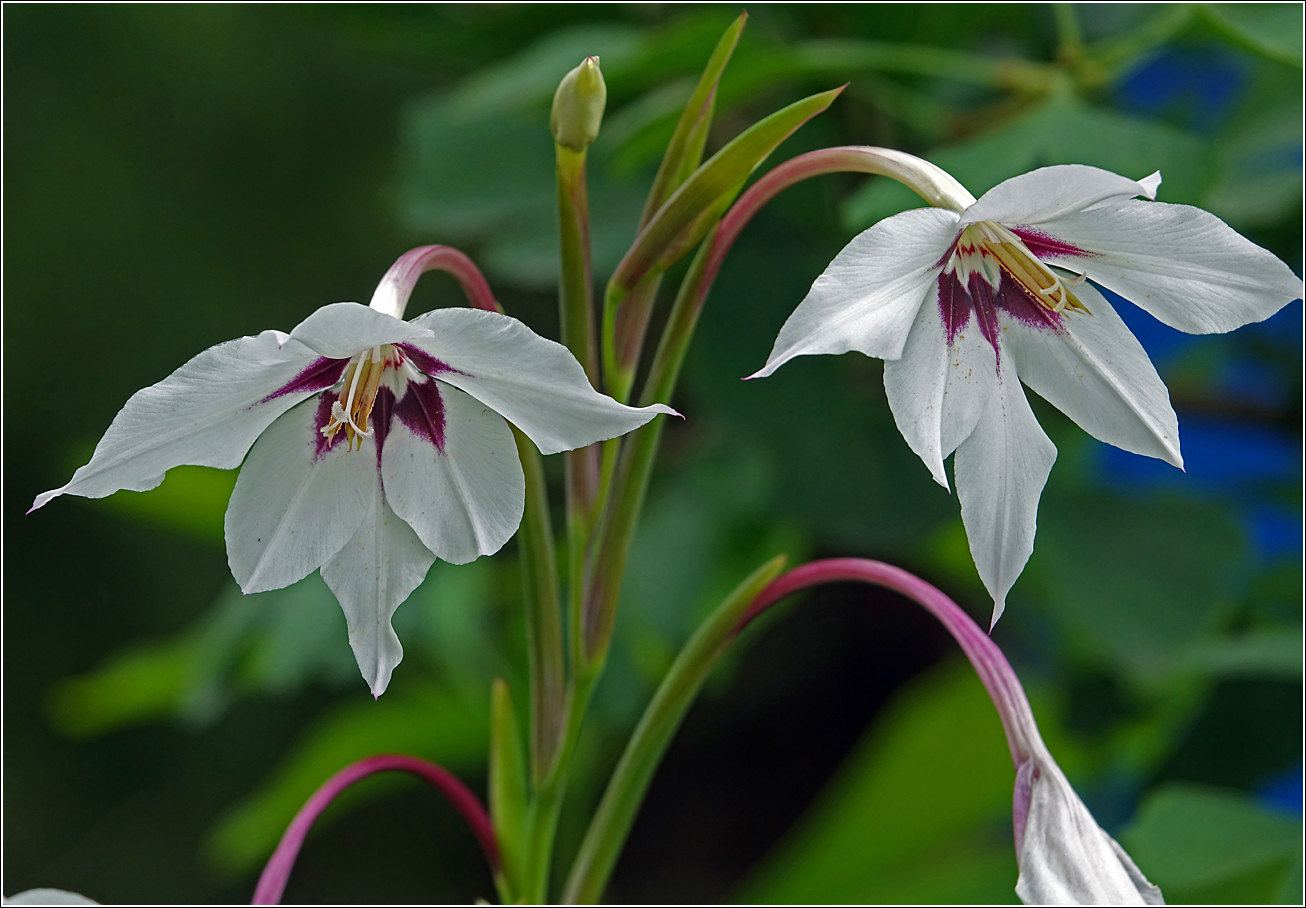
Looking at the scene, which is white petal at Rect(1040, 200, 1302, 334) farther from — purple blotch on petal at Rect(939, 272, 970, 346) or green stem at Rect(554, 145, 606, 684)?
green stem at Rect(554, 145, 606, 684)

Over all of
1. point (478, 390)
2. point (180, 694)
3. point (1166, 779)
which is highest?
point (478, 390)

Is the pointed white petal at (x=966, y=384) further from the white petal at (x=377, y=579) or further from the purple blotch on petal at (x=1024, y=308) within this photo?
the white petal at (x=377, y=579)

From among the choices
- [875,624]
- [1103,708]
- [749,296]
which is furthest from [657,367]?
[875,624]

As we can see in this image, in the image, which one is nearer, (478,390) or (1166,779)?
(478,390)

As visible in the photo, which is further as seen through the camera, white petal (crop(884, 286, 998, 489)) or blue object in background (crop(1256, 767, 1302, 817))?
blue object in background (crop(1256, 767, 1302, 817))

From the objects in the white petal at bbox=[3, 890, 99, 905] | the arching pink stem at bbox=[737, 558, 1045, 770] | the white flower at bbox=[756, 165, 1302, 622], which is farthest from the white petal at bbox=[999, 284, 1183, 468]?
the white petal at bbox=[3, 890, 99, 905]

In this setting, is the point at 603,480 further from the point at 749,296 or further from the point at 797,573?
the point at 749,296
